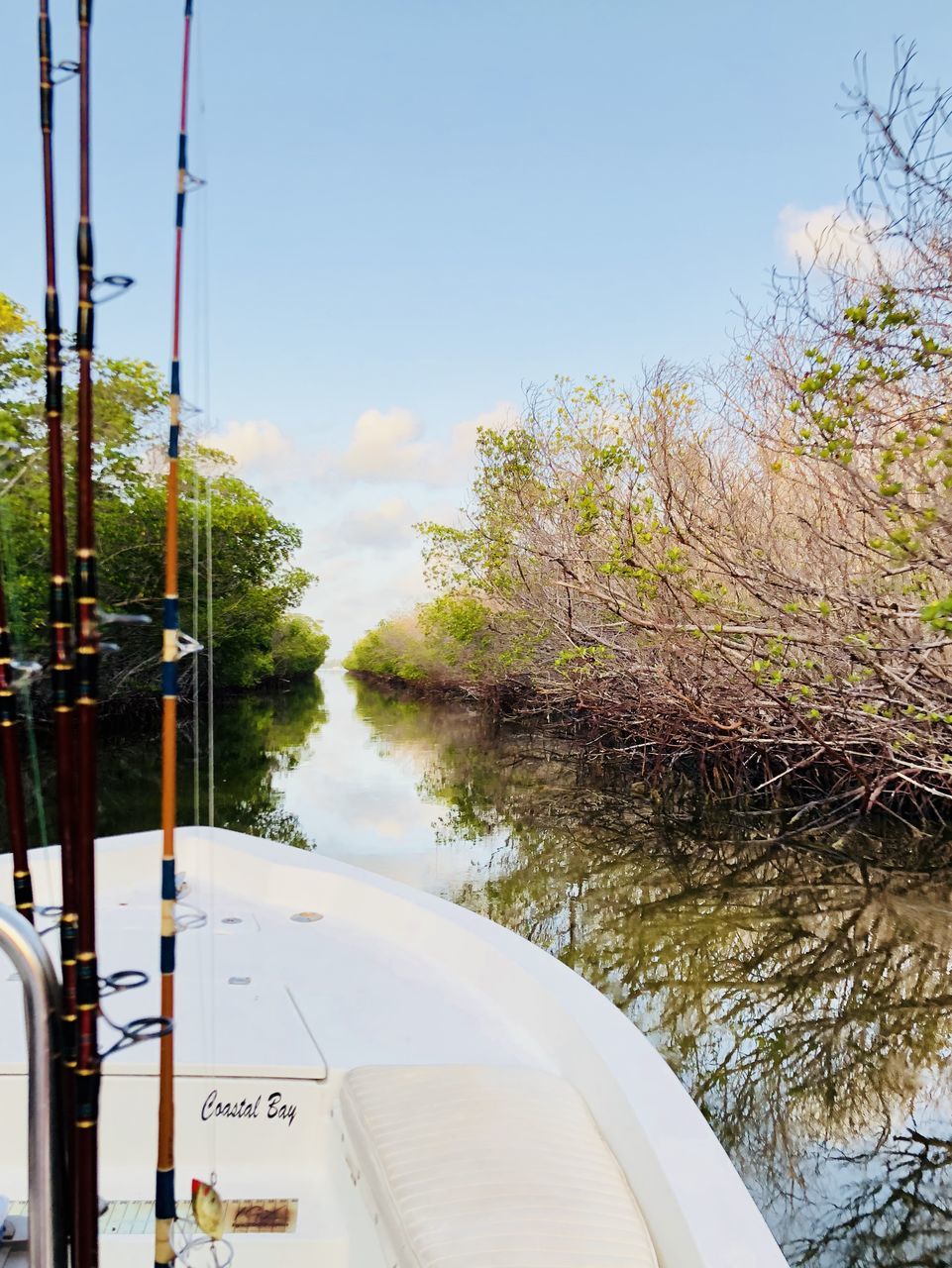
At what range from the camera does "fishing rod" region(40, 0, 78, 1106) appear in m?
0.91

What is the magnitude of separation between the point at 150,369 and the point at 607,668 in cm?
861

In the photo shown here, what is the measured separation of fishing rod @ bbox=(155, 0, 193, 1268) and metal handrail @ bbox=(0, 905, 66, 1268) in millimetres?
103

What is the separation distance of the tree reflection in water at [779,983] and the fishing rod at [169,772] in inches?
98.6

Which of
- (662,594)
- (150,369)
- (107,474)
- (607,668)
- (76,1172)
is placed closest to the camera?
(76,1172)

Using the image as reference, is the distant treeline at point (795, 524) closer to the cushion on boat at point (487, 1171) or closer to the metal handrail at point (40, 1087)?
the cushion on boat at point (487, 1171)

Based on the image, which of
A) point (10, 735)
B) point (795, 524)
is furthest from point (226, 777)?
point (10, 735)

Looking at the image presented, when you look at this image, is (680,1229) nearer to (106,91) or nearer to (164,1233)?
(164,1233)

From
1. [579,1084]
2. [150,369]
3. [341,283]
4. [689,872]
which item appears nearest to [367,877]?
[579,1084]

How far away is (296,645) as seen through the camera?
3884 centimetres

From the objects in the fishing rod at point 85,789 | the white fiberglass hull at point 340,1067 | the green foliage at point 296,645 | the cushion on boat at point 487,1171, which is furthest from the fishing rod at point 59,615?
the green foliage at point 296,645

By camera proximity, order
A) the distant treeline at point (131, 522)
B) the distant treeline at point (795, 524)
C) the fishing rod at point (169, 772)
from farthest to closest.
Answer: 1. the distant treeline at point (131, 522)
2. the distant treeline at point (795, 524)
3. the fishing rod at point (169, 772)

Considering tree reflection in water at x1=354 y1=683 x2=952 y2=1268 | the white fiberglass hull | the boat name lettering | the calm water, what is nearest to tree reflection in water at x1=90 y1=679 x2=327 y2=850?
the calm water

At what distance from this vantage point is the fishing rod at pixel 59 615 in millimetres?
912

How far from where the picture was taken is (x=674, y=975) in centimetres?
483
